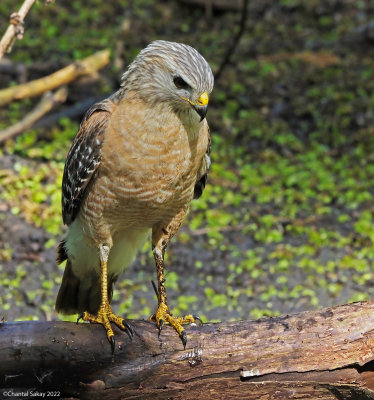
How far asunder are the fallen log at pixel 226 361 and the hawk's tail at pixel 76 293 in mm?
960

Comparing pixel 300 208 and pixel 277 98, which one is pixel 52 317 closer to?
pixel 300 208

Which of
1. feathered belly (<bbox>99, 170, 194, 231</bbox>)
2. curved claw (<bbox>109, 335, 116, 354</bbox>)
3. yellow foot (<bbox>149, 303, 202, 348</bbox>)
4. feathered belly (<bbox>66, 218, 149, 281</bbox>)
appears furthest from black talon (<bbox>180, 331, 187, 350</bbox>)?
feathered belly (<bbox>66, 218, 149, 281</bbox>)

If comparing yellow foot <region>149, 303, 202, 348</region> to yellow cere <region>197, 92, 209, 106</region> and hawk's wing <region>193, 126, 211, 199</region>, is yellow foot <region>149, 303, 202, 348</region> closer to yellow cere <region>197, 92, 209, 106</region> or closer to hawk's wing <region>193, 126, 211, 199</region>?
hawk's wing <region>193, 126, 211, 199</region>

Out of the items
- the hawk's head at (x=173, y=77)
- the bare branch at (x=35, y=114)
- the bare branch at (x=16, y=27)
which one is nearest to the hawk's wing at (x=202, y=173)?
the hawk's head at (x=173, y=77)

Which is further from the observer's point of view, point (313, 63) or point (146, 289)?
point (313, 63)

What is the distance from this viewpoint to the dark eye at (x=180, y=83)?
4.09 m

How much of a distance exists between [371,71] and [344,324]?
23.4ft

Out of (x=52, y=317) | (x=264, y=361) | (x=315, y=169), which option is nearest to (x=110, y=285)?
(x=52, y=317)

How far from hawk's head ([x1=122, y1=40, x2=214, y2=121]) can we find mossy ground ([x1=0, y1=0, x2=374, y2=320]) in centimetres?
277

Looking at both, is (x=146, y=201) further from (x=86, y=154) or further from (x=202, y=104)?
(x=202, y=104)

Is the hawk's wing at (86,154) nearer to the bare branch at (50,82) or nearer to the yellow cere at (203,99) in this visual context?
the yellow cere at (203,99)

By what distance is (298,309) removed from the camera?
21.7ft

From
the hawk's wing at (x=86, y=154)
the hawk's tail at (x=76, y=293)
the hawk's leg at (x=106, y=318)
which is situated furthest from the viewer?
the hawk's tail at (x=76, y=293)

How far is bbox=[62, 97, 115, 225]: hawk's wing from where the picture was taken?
452 centimetres
